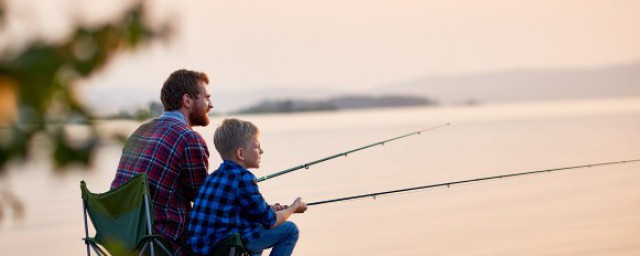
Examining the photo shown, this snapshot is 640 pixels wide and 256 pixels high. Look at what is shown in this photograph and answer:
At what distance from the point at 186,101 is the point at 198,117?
0.31ft

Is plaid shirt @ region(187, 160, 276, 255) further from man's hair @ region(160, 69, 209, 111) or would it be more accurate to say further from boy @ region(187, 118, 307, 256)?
man's hair @ region(160, 69, 209, 111)

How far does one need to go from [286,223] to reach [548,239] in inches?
117

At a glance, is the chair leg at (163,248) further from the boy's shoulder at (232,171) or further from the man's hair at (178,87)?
the man's hair at (178,87)

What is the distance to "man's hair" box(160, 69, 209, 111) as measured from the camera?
3664 mm

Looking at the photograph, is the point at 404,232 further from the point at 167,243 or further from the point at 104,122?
the point at 104,122

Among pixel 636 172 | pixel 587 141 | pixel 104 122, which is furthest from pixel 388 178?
pixel 104 122

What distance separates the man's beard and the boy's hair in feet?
0.92

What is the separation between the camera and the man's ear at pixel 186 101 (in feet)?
12.0

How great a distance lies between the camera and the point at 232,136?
346cm

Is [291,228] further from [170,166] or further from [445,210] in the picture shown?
[445,210]

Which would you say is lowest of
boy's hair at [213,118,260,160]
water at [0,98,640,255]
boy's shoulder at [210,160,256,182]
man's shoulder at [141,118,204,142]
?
boy's shoulder at [210,160,256,182]

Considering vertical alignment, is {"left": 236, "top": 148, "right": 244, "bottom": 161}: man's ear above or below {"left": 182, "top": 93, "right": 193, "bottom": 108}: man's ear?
below

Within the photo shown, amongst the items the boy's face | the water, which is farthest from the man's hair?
the water

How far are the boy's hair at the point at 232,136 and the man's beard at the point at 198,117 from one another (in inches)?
11.0
